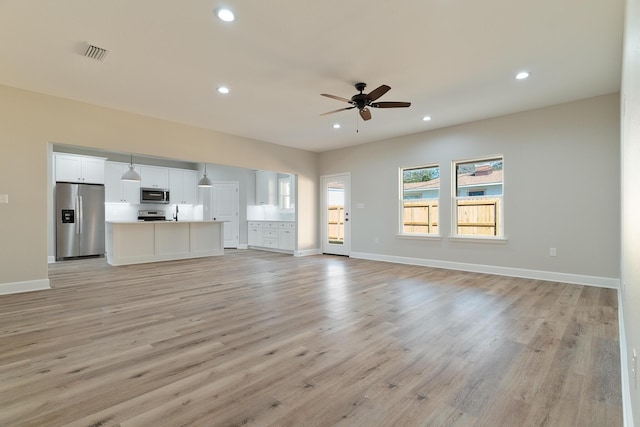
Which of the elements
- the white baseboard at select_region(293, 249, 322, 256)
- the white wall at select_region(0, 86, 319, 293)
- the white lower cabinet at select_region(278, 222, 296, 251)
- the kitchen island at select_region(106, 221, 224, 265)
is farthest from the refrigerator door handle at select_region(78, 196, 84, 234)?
the white baseboard at select_region(293, 249, 322, 256)

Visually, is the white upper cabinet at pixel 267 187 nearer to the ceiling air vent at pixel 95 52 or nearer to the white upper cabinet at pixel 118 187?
the white upper cabinet at pixel 118 187

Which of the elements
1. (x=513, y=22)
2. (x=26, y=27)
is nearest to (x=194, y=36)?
(x=26, y=27)

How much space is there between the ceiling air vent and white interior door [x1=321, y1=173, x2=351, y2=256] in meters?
5.39

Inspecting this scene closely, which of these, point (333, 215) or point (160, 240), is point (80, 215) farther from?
point (333, 215)

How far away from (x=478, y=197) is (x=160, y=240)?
6.67 meters

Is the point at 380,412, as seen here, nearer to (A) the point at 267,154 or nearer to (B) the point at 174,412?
(B) the point at 174,412

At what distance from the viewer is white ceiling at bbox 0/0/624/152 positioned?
99.2 inches

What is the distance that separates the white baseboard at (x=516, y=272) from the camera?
4.36 metres

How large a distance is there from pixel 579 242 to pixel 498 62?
3.04 meters

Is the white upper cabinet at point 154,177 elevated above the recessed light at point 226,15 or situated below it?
below

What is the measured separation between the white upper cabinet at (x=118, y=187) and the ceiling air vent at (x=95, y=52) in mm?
5670

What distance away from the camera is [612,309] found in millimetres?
3289

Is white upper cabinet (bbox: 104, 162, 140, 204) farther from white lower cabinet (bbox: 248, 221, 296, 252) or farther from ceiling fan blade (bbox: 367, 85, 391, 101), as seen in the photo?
ceiling fan blade (bbox: 367, 85, 391, 101)

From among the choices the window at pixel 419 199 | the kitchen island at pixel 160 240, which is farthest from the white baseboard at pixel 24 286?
the window at pixel 419 199
